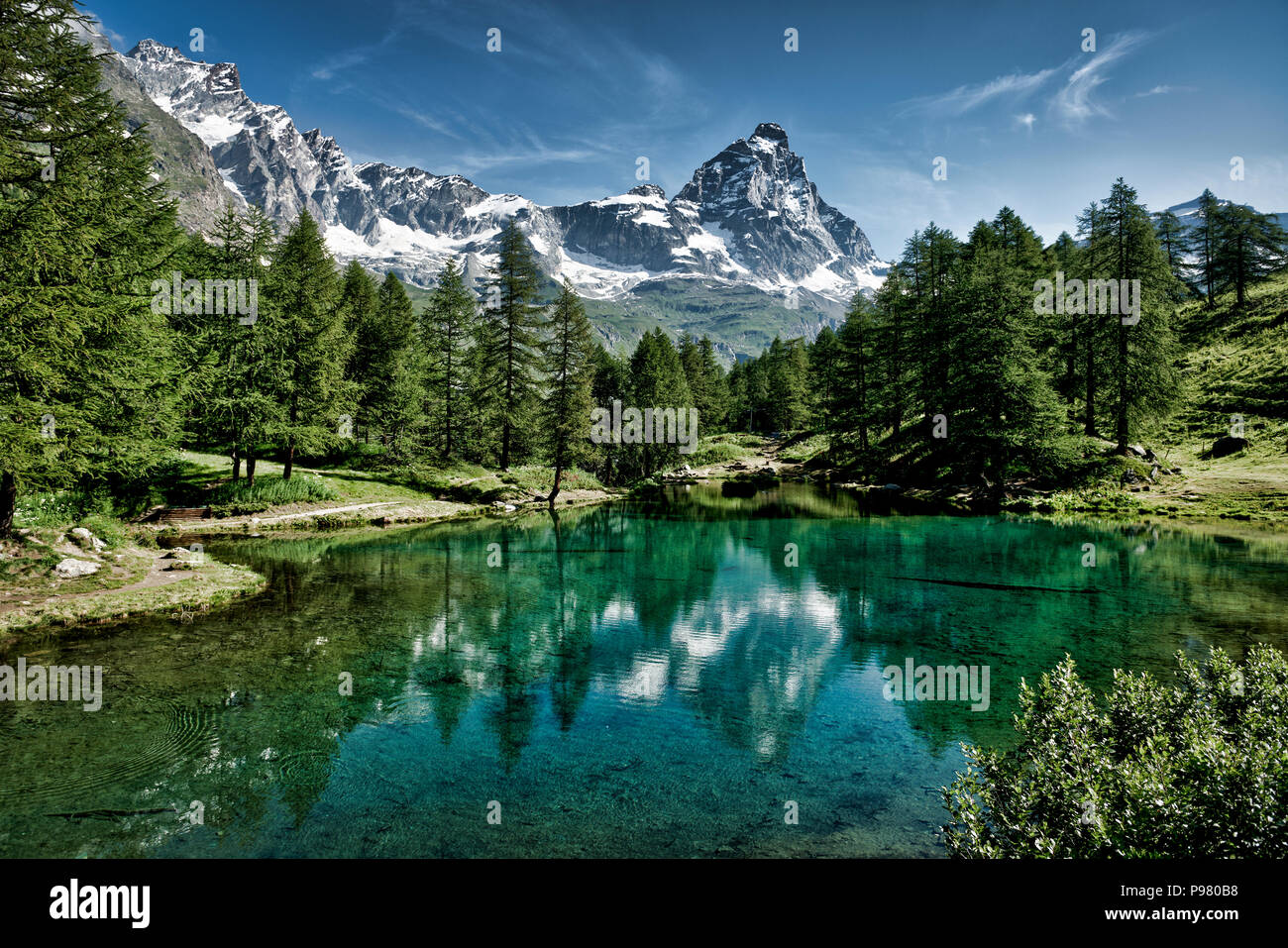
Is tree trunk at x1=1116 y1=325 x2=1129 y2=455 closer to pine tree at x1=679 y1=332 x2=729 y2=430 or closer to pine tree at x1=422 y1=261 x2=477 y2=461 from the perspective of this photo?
pine tree at x1=422 y1=261 x2=477 y2=461

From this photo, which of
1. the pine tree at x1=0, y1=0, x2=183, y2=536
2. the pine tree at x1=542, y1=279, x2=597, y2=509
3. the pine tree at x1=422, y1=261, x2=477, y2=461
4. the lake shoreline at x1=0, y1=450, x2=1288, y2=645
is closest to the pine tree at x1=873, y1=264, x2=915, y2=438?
the lake shoreline at x1=0, y1=450, x2=1288, y2=645

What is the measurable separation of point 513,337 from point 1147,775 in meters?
51.8

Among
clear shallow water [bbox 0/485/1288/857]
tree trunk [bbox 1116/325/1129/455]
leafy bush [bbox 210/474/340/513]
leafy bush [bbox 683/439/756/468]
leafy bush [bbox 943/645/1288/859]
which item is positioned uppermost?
tree trunk [bbox 1116/325/1129/455]

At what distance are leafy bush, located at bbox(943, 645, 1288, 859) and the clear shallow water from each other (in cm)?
231

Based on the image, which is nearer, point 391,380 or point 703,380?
point 391,380

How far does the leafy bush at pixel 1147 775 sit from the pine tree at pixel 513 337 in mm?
47979

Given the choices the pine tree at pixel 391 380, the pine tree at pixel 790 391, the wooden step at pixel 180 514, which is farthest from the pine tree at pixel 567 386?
the pine tree at pixel 790 391

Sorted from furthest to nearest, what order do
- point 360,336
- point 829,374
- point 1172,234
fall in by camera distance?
A: point 1172,234
point 829,374
point 360,336

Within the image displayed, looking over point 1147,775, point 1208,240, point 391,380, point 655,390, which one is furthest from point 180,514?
point 1208,240

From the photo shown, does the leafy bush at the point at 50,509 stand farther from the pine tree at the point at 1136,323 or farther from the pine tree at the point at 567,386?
the pine tree at the point at 1136,323

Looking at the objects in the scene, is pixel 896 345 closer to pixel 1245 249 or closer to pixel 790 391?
pixel 790 391

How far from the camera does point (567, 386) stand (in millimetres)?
49844

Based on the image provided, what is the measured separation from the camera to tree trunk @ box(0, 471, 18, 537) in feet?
58.1
